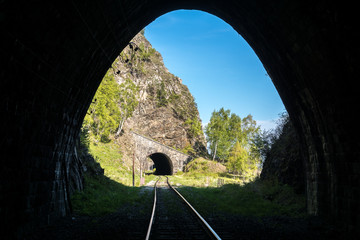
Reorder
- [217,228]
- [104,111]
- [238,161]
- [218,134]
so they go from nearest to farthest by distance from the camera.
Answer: [217,228] → [104,111] → [238,161] → [218,134]

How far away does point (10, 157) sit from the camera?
474 centimetres

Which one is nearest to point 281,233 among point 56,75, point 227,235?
point 227,235

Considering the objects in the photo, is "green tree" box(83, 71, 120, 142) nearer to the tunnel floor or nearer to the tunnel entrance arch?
the tunnel entrance arch

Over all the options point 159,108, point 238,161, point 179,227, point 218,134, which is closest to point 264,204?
point 179,227

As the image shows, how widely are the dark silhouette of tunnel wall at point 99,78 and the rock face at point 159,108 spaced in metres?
36.6

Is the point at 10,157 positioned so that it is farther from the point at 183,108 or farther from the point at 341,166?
the point at 183,108

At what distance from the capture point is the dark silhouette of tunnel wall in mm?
4527

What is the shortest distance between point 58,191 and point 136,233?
287 centimetres

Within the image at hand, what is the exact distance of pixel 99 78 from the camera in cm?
802

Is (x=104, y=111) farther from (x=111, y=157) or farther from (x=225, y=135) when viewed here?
(x=225, y=135)

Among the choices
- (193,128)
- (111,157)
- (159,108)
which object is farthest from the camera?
(159,108)

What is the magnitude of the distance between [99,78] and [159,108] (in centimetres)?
4613

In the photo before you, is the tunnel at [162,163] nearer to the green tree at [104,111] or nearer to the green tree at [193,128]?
the green tree at [193,128]

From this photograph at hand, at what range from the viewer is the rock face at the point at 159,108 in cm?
5038
